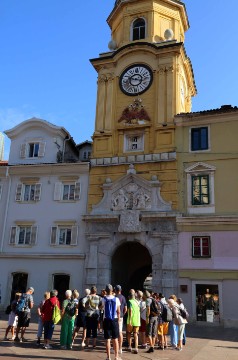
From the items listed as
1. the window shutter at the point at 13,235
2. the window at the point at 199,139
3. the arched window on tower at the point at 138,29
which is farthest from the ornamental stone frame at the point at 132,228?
the arched window on tower at the point at 138,29

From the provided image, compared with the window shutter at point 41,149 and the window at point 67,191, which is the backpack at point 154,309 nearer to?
the window at point 67,191

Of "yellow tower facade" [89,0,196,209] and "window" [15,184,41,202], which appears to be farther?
"window" [15,184,41,202]

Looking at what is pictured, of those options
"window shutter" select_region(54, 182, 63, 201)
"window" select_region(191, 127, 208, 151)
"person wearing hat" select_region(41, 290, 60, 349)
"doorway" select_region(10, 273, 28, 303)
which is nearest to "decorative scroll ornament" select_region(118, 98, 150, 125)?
"window" select_region(191, 127, 208, 151)

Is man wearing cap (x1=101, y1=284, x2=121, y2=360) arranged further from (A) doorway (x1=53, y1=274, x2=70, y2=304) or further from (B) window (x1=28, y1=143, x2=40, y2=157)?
(B) window (x1=28, y1=143, x2=40, y2=157)

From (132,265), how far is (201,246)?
7963 mm

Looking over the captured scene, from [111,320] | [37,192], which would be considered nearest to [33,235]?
[37,192]

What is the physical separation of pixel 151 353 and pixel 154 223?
40.3ft

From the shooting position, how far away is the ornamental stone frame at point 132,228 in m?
23.5

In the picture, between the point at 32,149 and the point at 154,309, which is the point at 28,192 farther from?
the point at 154,309

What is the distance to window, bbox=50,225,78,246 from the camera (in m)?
26.0

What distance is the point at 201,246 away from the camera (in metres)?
23.2

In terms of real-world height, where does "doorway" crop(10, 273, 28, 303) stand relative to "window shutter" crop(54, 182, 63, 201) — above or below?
below

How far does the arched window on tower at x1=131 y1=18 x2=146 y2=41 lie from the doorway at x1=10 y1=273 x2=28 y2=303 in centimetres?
2036

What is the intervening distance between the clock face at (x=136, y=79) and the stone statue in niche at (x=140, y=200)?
26.2ft
